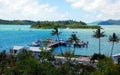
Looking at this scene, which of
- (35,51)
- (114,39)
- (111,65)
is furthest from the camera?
(35,51)

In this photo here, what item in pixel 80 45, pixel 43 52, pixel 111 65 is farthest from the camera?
pixel 80 45

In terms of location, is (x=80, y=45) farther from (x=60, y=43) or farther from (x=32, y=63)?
(x=32, y=63)

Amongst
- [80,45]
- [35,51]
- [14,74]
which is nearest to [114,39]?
[35,51]

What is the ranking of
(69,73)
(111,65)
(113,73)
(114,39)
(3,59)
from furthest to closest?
(114,39), (3,59), (69,73), (111,65), (113,73)

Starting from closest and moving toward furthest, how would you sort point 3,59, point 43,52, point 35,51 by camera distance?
1. point 43,52
2. point 3,59
3. point 35,51

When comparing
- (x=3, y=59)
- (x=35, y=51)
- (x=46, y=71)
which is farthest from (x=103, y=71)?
(x=35, y=51)

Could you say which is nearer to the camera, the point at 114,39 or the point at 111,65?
the point at 111,65

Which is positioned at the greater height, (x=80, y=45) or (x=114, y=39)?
(x=114, y=39)

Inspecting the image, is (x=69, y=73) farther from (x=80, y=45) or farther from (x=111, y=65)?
(x=80, y=45)

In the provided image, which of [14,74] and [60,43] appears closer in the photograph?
[14,74]
